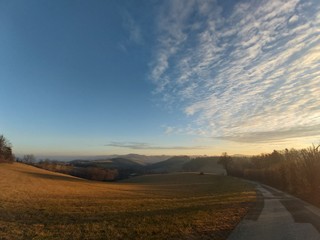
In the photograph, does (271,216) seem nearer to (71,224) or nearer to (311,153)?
(71,224)

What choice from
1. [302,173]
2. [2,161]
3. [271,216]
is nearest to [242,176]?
[302,173]

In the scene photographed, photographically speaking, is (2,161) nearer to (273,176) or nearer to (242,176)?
(273,176)

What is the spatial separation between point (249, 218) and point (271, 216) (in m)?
2.08

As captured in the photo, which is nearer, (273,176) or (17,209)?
(17,209)

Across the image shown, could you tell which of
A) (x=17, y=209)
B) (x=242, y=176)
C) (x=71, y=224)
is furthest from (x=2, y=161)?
(x=242, y=176)

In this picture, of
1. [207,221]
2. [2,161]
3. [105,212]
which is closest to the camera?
[207,221]

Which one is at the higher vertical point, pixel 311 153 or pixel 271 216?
pixel 311 153

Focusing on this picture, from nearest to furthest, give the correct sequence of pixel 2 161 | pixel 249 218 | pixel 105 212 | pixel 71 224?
pixel 71 224 → pixel 249 218 → pixel 105 212 → pixel 2 161

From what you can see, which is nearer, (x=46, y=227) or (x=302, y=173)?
(x=46, y=227)

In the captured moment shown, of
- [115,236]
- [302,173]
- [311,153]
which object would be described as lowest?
[115,236]

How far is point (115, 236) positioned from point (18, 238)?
4.01m

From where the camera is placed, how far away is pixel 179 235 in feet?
43.1

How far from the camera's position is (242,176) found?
401 ft

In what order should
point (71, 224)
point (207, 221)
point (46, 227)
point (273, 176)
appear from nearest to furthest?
point (46, 227) < point (71, 224) < point (207, 221) < point (273, 176)
